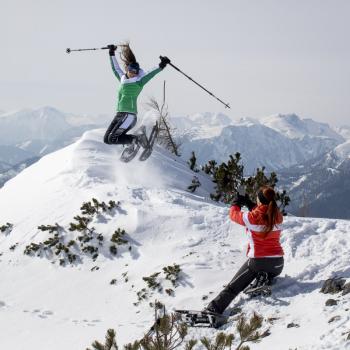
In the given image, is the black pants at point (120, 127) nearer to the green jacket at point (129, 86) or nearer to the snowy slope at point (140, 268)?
the green jacket at point (129, 86)

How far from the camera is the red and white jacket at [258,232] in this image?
27.8 feet

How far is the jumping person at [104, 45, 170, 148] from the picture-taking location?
13102 millimetres

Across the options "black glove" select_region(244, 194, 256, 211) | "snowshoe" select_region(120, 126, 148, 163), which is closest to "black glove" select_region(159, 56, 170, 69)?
"snowshoe" select_region(120, 126, 148, 163)

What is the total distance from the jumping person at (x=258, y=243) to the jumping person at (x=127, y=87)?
19.2 ft

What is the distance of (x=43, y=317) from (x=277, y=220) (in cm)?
622

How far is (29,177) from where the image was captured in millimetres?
22688

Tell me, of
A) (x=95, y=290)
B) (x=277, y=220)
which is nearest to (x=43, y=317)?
(x=95, y=290)

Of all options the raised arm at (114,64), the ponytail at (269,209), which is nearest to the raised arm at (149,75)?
the raised arm at (114,64)

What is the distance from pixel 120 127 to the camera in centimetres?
1402

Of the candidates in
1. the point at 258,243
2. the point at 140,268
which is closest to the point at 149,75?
the point at 140,268

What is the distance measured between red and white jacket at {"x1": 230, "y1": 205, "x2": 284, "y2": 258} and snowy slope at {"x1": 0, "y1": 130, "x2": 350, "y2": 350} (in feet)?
3.44

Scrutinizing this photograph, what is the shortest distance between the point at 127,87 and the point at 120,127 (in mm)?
1360

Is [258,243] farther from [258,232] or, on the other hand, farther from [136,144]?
[136,144]

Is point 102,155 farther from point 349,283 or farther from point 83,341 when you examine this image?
point 349,283
